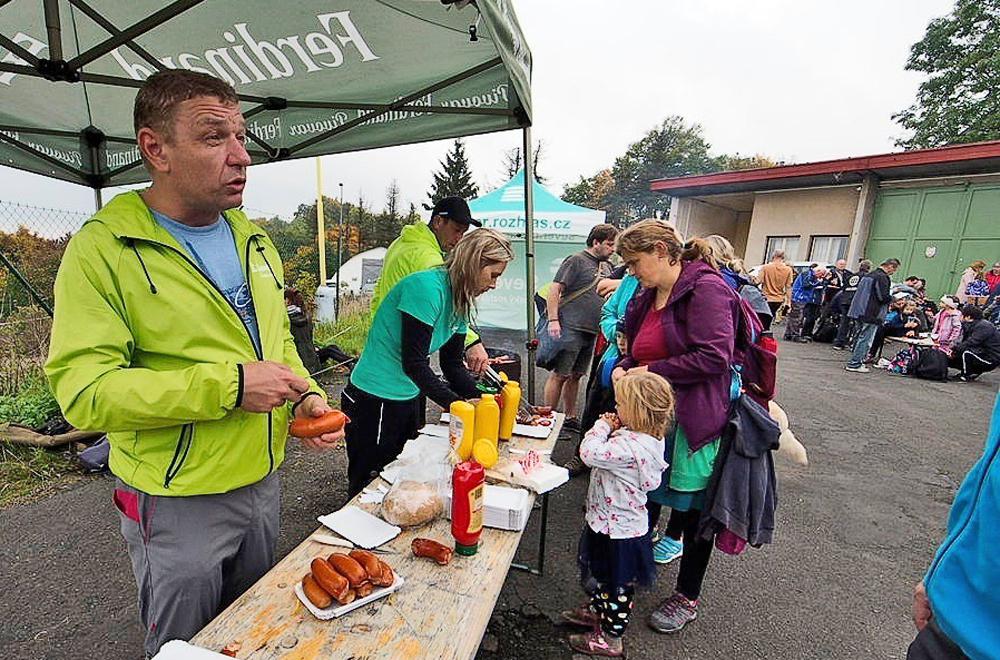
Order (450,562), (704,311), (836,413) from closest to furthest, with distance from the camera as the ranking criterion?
(450,562) < (704,311) < (836,413)

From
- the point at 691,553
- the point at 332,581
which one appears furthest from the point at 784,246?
the point at 332,581

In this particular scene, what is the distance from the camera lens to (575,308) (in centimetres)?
485

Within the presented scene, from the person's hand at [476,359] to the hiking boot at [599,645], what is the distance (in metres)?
1.42

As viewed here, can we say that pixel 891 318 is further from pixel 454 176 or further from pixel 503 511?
pixel 454 176

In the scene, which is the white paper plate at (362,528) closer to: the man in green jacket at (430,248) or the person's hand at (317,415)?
the person's hand at (317,415)

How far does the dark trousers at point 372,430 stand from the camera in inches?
95.8

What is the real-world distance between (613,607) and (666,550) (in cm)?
96

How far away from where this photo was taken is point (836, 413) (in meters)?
6.31

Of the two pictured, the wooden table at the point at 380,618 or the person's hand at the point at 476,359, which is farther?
the person's hand at the point at 476,359

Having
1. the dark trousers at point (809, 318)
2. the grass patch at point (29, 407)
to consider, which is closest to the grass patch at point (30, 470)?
the grass patch at point (29, 407)

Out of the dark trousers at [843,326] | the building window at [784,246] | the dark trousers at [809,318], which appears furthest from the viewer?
the building window at [784,246]

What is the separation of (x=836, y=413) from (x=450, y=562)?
6.61 metres

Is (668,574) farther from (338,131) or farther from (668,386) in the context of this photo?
(338,131)

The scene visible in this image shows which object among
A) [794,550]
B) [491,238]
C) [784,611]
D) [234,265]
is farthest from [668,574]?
[234,265]
